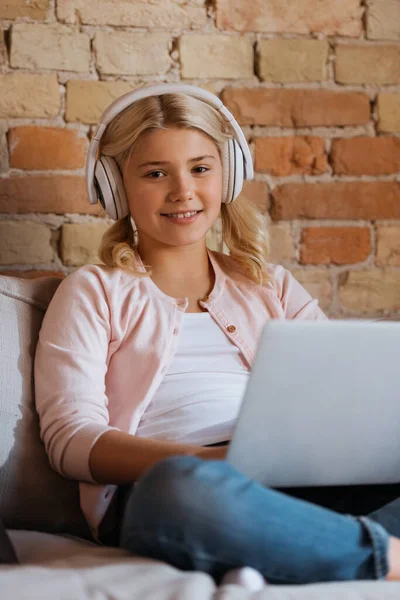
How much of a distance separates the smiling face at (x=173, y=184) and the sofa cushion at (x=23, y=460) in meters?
0.31

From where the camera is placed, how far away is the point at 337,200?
5.98 feet

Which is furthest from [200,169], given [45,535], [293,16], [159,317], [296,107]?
[45,535]

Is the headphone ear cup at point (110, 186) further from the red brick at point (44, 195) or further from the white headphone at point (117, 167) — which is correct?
the red brick at point (44, 195)

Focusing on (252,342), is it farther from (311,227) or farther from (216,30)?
(216,30)

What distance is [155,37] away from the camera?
5.72 feet

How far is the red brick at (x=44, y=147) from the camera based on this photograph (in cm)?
170

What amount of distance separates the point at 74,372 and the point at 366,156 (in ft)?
2.94

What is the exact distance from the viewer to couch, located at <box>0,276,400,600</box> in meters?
0.79

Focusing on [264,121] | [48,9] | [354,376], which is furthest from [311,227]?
[354,376]

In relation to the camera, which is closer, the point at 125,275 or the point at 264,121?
the point at 125,275

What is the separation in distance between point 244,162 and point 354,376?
0.74 m

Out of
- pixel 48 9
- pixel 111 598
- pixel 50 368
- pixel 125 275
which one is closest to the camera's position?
pixel 111 598

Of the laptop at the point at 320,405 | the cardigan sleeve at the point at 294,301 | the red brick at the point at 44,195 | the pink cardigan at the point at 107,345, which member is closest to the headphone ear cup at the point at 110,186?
the pink cardigan at the point at 107,345

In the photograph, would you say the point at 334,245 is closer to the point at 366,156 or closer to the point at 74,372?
the point at 366,156
